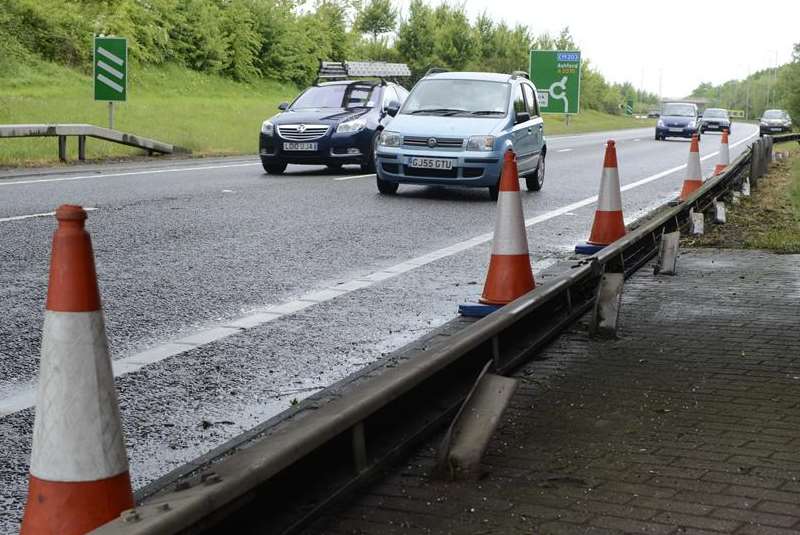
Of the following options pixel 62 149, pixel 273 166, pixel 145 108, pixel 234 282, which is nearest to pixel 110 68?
pixel 62 149

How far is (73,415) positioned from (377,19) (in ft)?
263

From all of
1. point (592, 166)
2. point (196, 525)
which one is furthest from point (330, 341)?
point (592, 166)

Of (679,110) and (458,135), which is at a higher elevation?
(679,110)

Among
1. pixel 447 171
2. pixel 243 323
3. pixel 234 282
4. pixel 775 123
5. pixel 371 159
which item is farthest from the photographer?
pixel 775 123

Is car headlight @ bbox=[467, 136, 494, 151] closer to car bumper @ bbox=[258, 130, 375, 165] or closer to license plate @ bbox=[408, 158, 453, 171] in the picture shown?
license plate @ bbox=[408, 158, 453, 171]

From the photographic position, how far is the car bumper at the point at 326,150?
61.7 ft

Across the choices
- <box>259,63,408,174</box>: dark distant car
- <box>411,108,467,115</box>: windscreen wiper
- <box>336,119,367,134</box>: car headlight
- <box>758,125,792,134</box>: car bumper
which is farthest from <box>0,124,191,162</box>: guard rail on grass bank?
<box>758,125,792,134</box>: car bumper

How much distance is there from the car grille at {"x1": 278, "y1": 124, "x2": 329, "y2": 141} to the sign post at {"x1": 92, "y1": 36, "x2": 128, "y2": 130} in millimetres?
5530

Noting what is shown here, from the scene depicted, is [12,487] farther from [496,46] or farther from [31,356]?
[496,46]

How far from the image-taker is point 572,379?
5270 millimetres

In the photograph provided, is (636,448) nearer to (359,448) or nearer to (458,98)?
(359,448)

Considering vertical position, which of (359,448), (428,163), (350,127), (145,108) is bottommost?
(359,448)

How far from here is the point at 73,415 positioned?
9.39 feet

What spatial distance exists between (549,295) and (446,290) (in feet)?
6.34
